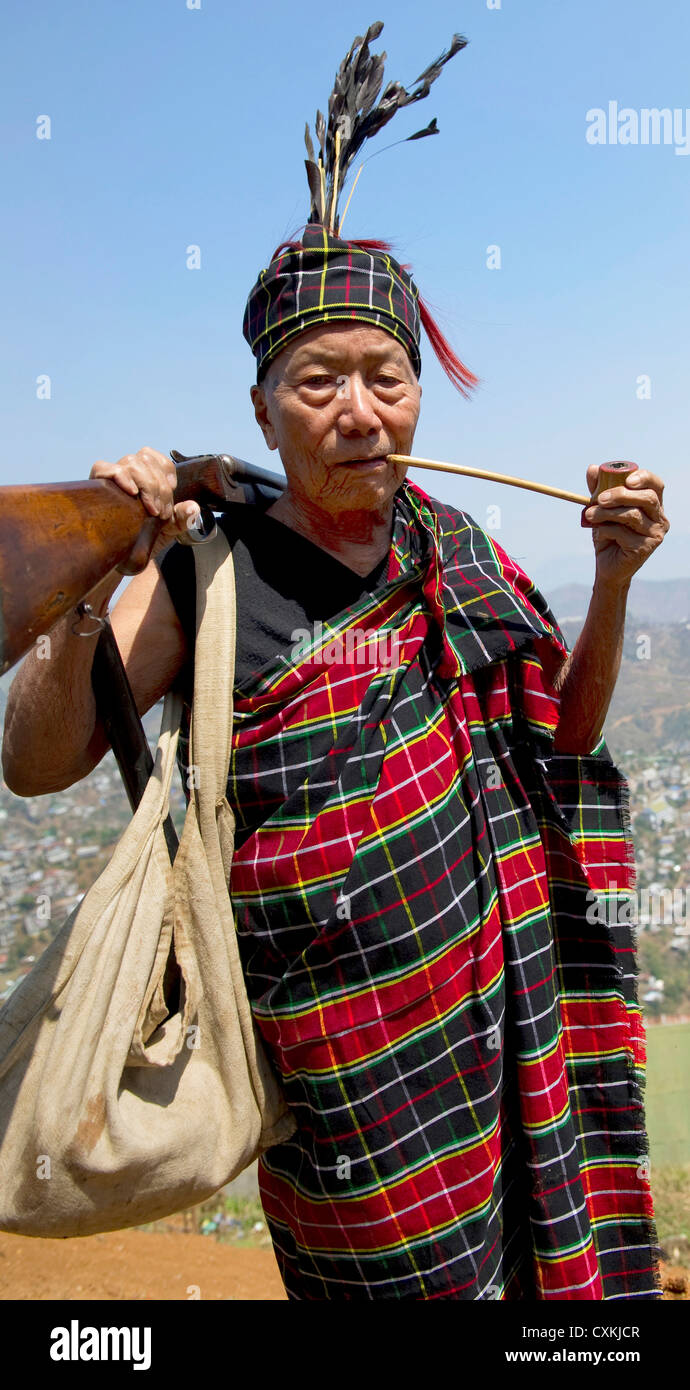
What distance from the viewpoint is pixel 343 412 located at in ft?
5.98

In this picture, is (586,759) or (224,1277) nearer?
(586,759)

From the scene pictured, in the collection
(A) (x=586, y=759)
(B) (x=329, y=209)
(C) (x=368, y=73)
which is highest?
(C) (x=368, y=73)

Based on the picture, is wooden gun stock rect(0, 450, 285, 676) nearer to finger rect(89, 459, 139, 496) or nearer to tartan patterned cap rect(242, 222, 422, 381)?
finger rect(89, 459, 139, 496)

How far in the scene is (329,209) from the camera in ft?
6.64

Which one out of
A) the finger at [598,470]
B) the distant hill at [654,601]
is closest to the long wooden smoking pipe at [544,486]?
the finger at [598,470]

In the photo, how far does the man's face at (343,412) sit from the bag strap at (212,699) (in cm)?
31

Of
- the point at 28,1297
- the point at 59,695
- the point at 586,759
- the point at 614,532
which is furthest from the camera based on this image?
the point at 28,1297

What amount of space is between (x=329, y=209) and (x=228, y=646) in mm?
950

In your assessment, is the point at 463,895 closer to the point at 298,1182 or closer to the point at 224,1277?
the point at 298,1182

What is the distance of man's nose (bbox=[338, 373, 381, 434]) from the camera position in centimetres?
180

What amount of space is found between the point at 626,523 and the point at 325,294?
705 millimetres

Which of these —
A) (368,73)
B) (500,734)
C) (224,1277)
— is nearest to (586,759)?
(500,734)

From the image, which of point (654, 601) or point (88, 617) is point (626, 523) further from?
point (654, 601)

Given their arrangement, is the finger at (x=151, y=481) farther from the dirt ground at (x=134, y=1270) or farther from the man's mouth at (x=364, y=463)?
the dirt ground at (x=134, y=1270)
